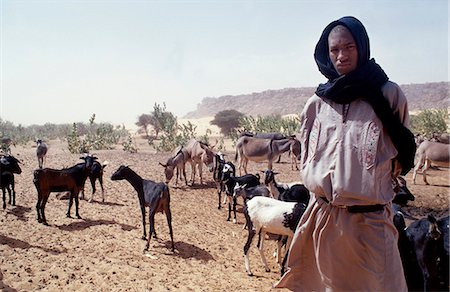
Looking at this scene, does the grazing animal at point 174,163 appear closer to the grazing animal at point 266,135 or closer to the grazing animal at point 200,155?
the grazing animal at point 200,155

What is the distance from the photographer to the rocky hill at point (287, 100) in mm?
67381

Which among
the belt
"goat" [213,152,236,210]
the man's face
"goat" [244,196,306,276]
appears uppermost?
the man's face

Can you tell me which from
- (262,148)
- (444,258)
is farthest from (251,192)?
(262,148)

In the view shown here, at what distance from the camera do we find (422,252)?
4.10 meters

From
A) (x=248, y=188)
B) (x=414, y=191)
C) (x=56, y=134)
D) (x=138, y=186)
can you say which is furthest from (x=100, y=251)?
(x=56, y=134)

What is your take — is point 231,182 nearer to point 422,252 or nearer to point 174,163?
point 174,163

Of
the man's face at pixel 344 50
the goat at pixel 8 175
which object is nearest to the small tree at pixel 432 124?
the goat at pixel 8 175

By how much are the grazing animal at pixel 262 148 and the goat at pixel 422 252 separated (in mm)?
9090

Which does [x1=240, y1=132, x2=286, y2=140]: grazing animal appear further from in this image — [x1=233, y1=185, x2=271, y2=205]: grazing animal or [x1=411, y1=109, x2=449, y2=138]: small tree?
[x1=411, y1=109, x2=449, y2=138]: small tree

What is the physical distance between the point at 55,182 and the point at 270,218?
497cm

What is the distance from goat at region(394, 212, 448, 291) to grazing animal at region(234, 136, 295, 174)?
29.8ft

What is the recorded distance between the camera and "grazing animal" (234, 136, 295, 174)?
13.7m

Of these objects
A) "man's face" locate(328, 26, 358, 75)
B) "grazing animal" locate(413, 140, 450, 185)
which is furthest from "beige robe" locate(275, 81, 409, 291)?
"grazing animal" locate(413, 140, 450, 185)

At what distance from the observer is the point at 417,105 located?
67.1m
